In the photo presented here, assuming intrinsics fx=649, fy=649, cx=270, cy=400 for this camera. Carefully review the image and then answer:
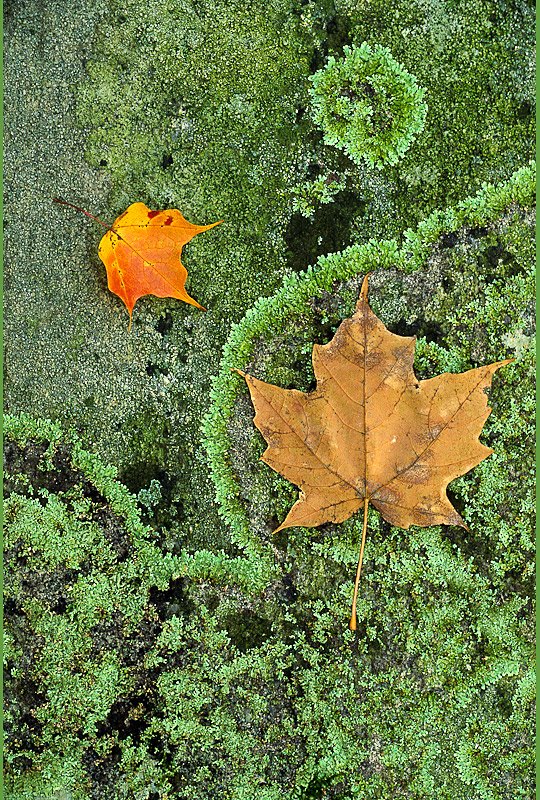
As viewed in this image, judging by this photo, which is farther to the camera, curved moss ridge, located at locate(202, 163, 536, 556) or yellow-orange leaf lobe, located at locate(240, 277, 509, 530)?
curved moss ridge, located at locate(202, 163, 536, 556)

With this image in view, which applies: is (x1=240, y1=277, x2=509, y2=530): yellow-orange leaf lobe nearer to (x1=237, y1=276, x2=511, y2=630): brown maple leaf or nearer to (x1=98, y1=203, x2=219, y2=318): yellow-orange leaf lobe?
(x1=237, y1=276, x2=511, y2=630): brown maple leaf

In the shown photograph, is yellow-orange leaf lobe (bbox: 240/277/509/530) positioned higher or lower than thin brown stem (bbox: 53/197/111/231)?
lower

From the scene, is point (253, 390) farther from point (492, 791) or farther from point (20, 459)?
point (492, 791)

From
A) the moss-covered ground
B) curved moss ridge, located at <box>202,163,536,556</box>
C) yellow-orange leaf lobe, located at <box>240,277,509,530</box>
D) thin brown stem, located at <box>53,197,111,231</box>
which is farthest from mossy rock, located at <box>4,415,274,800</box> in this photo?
thin brown stem, located at <box>53,197,111,231</box>

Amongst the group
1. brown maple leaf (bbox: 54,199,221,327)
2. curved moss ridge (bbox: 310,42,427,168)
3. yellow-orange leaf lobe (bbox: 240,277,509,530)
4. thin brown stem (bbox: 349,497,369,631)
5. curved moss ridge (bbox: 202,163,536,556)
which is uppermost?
curved moss ridge (bbox: 310,42,427,168)

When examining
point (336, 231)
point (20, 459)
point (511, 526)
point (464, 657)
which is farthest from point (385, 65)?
point (464, 657)

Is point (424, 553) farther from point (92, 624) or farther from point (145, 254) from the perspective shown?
point (145, 254)

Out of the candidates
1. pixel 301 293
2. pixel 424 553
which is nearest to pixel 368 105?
pixel 301 293
